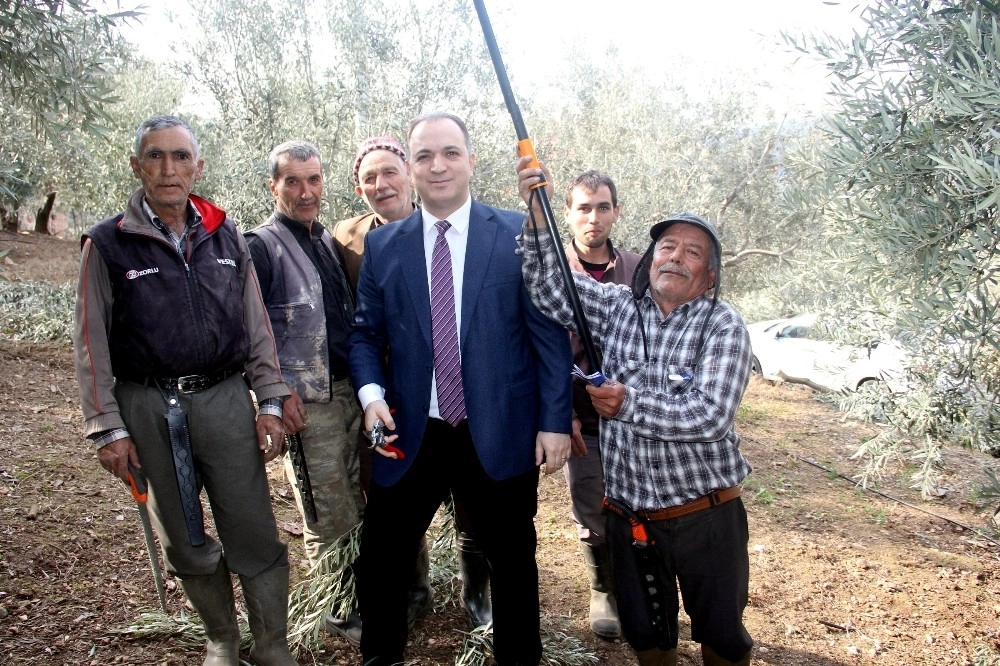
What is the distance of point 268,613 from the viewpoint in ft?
10.2

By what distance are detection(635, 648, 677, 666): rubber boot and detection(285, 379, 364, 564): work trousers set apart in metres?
1.48

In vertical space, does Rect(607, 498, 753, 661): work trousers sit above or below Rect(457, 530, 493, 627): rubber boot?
above

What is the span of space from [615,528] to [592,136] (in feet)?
42.9

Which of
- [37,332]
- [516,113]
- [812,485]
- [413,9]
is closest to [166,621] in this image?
[516,113]

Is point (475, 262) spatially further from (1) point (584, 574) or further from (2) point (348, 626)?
(1) point (584, 574)

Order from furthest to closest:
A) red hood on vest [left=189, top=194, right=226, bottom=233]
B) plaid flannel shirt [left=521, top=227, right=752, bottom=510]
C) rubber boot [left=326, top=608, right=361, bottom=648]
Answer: rubber boot [left=326, top=608, right=361, bottom=648]
red hood on vest [left=189, top=194, right=226, bottom=233]
plaid flannel shirt [left=521, top=227, right=752, bottom=510]

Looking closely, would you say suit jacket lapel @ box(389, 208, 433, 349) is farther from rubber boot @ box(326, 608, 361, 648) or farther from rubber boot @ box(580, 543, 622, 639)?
rubber boot @ box(580, 543, 622, 639)

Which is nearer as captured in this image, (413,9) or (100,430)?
(100,430)

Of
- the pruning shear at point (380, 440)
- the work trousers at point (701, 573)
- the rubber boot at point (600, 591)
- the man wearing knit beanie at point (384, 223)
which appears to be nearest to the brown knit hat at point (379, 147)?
the man wearing knit beanie at point (384, 223)

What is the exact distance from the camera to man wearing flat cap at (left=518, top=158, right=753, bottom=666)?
2.60 meters

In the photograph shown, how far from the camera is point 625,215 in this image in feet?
43.7

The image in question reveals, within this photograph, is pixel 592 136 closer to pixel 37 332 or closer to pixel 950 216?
pixel 37 332

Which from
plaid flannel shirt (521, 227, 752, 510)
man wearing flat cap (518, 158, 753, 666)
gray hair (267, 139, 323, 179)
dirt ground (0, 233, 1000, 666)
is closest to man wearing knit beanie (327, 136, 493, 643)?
dirt ground (0, 233, 1000, 666)

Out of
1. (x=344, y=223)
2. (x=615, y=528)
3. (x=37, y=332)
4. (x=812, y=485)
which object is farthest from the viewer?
(x=37, y=332)
